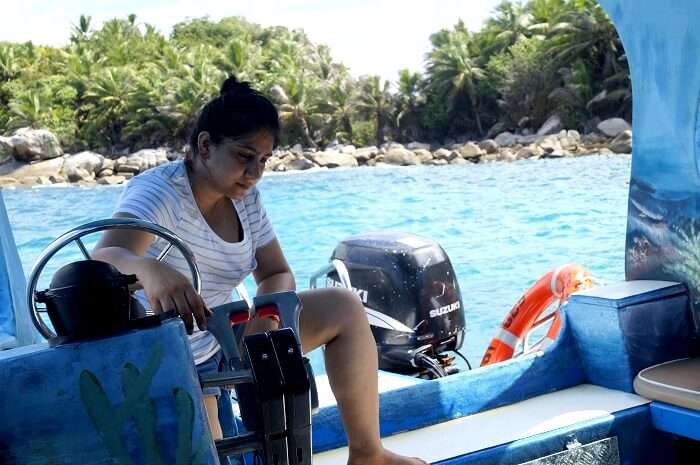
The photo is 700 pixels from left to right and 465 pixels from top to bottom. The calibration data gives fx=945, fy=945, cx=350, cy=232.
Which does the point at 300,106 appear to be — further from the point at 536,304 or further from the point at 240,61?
the point at 536,304

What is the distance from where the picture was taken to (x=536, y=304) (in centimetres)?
346

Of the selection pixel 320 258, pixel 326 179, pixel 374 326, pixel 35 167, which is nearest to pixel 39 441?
pixel 374 326

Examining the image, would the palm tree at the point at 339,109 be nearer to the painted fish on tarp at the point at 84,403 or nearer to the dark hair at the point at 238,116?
the dark hair at the point at 238,116

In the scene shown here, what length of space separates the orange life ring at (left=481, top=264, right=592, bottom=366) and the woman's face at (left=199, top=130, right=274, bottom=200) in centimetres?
170

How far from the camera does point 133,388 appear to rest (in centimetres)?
110

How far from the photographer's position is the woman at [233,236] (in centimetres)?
192

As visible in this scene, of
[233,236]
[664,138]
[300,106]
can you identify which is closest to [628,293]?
[664,138]

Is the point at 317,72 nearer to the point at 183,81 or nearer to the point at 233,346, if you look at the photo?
the point at 183,81

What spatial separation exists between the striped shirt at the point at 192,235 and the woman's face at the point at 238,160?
0.29ft

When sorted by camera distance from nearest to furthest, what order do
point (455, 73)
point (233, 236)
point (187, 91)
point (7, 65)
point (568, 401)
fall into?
point (233, 236)
point (568, 401)
point (187, 91)
point (7, 65)
point (455, 73)

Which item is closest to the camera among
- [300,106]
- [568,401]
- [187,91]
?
[568,401]

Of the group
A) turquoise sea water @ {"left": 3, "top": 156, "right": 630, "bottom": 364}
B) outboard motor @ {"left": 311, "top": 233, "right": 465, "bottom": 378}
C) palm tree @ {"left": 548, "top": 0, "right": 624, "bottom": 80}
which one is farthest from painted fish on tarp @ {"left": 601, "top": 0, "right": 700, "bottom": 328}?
palm tree @ {"left": 548, "top": 0, "right": 624, "bottom": 80}

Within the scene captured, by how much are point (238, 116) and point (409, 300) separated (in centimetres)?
162

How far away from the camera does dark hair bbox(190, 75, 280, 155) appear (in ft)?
6.52
